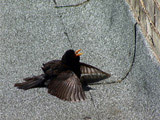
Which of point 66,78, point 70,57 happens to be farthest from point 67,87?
point 70,57

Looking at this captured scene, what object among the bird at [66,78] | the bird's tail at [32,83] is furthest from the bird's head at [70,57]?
the bird's tail at [32,83]

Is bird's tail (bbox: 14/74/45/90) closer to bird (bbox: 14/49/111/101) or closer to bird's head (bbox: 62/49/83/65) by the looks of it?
bird (bbox: 14/49/111/101)

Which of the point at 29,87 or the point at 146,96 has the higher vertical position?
the point at 29,87

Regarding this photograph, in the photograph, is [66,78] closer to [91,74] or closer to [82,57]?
[91,74]

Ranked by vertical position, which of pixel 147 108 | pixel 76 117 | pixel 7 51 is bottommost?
pixel 147 108

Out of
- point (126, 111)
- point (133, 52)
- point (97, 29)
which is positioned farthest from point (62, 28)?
point (126, 111)

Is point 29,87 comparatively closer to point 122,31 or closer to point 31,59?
point 31,59

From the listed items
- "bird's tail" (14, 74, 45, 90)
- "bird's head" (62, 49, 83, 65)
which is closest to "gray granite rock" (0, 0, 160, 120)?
"bird's tail" (14, 74, 45, 90)

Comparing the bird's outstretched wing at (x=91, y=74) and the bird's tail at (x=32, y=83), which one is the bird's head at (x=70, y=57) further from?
the bird's tail at (x=32, y=83)
